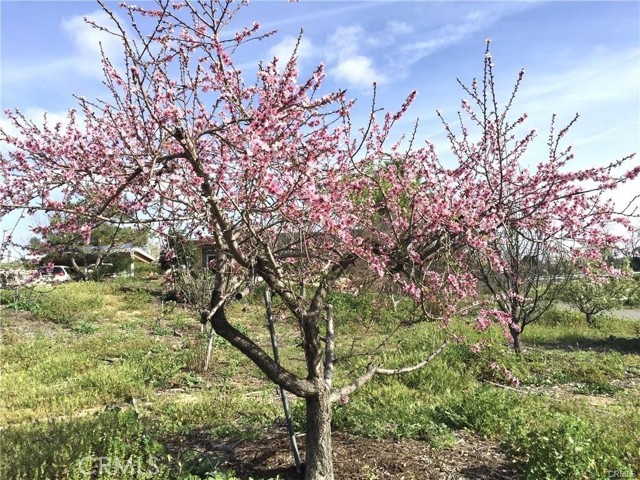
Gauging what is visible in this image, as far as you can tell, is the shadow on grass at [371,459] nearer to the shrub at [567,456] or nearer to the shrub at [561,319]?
the shrub at [567,456]

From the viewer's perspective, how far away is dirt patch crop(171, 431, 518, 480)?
3809 mm

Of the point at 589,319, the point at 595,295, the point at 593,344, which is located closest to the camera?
the point at 593,344

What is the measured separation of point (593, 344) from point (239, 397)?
9995 millimetres

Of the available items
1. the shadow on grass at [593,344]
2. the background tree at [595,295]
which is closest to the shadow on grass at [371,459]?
the shadow on grass at [593,344]

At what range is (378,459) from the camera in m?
3.97

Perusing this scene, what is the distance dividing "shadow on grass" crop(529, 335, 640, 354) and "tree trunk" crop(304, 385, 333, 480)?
9689 millimetres

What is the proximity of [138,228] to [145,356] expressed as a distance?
6481 millimetres

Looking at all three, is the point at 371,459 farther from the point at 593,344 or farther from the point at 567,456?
the point at 593,344

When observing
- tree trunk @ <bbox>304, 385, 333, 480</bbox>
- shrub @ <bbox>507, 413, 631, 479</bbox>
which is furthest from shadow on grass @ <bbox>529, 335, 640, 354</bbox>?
tree trunk @ <bbox>304, 385, 333, 480</bbox>

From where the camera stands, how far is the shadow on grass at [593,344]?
11.6 meters

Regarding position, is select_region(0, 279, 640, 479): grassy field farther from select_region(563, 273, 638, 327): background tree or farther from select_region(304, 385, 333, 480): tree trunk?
select_region(563, 273, 638, 327): background tree

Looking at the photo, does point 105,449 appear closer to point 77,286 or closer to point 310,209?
point 310,209

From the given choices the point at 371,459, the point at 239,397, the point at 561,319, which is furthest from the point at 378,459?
the point at 561,319

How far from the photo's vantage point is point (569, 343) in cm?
1239
